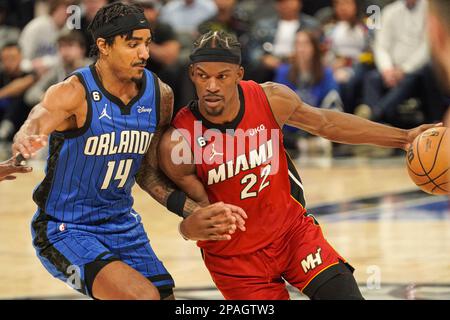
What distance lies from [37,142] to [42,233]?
32.2 inches

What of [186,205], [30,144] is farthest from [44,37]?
[30,144]

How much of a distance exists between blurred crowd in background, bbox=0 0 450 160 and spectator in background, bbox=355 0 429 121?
1 cm

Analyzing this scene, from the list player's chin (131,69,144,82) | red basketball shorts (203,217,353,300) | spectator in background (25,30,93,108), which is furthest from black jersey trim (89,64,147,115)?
spectator in background (25,30,93,108)

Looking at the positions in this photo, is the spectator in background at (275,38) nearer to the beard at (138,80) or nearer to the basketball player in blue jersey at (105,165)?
the beard at (138,80)

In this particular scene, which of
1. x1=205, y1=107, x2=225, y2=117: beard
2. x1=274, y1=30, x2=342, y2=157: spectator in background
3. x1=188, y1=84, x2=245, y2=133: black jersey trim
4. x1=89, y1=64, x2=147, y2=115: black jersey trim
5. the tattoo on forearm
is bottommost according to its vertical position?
x1=274, y1=30, x2=342, y2=157: spectator in background

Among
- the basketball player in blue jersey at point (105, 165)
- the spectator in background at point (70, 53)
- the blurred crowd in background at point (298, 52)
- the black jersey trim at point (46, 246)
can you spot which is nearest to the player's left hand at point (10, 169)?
the basketball player in blue jersey at point (105, 165)

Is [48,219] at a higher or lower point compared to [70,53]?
higher

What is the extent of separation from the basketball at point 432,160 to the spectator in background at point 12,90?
11200mm

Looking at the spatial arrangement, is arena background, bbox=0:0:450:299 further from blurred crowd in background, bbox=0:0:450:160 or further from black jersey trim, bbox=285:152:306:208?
black jersey trim, bbox=285:152:306:208

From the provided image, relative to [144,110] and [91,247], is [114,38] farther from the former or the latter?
[91,247]

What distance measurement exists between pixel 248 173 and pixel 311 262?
599 mm

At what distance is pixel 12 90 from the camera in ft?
53.6

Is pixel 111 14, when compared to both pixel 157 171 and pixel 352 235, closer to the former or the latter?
pixel 157 171

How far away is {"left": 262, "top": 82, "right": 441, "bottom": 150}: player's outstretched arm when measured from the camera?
5773 millimetres
